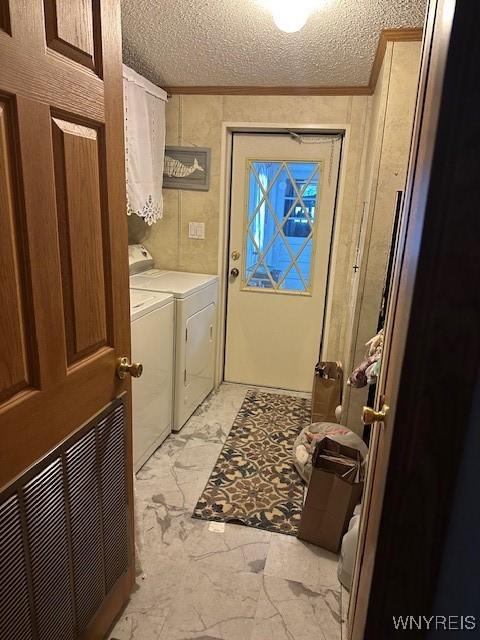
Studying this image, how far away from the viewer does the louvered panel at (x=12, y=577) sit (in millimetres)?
889

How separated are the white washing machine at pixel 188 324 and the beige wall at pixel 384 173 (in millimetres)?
1014

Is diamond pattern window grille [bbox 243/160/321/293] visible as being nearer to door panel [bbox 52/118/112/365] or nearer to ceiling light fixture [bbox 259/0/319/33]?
ceiling light fixture [bbox 259/0/319/33]

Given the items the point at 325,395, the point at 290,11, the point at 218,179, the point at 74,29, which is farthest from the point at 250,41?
the point at 325,395

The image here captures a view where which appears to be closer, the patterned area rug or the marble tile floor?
the marble tile floor

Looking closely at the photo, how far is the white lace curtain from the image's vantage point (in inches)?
96.2

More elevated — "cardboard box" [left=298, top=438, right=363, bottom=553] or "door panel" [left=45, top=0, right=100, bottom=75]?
"door panel" [left=45, top=0, right=100, bottom=75]

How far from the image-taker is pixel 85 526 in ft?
3.92

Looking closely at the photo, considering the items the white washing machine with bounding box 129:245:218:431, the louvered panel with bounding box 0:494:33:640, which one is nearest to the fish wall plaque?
the white washing machine with bounding box 129:245:218:431

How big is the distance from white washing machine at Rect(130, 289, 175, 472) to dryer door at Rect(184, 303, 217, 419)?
198 mm

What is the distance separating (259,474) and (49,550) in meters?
1.48

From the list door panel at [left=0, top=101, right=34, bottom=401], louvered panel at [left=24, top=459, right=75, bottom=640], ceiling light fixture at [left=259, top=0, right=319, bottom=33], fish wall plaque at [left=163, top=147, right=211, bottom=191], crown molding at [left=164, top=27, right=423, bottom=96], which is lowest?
louvered panel at [left=24, top=459, right=75, bottom=640]

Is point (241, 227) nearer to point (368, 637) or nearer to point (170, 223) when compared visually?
point (170, 223)

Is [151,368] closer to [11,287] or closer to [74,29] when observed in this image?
[11,287]

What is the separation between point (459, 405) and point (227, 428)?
7.70 feet
